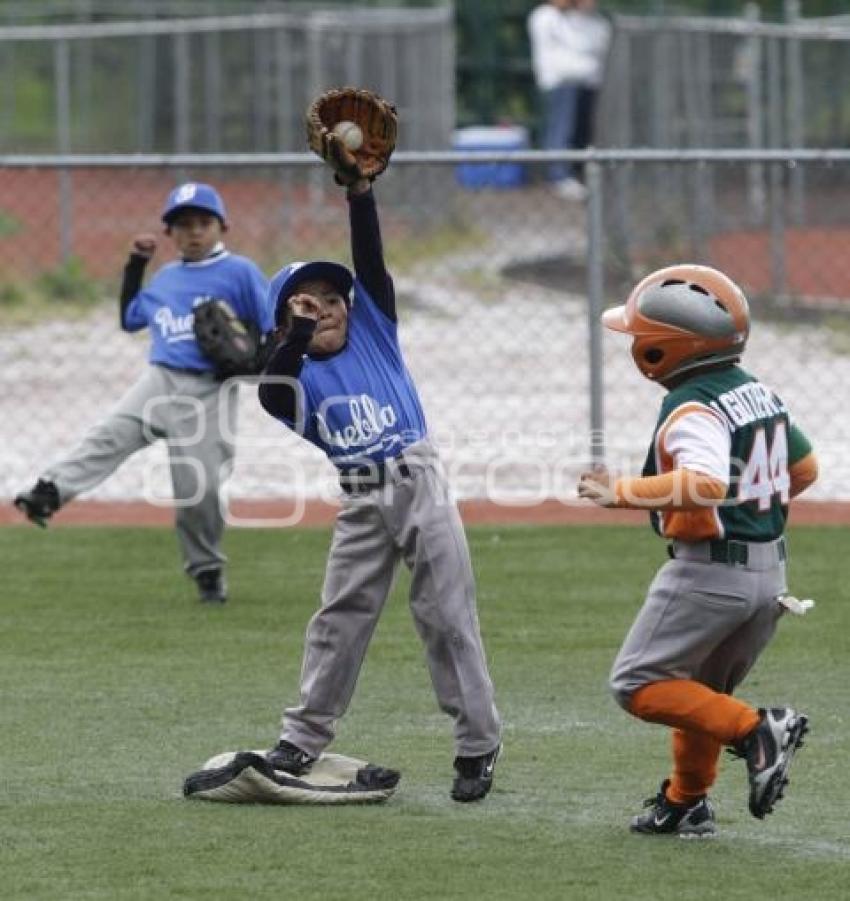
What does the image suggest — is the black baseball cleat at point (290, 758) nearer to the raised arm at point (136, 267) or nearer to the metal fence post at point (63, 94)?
the raised arm at point (136, 267)

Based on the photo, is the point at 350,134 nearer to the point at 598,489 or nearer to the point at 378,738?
the point at 598,489

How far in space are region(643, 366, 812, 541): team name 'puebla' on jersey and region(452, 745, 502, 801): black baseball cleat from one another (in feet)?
3.00

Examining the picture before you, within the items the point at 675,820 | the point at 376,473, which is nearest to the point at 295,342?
the point at 376,473

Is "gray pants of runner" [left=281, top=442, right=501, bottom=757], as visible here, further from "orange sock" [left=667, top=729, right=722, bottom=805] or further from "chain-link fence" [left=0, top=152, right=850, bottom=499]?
"chain-link fence" [left=0, top=152, right=850, bottom=499]

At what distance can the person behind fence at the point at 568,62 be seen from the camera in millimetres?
19875

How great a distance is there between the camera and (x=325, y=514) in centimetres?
1196

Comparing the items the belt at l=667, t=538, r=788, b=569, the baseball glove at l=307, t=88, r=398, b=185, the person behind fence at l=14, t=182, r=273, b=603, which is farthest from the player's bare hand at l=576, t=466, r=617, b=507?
the person behind fence at l=14, t=182, r=273, b=603

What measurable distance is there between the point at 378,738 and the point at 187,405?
8.74 feet

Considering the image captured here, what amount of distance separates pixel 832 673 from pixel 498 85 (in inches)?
730

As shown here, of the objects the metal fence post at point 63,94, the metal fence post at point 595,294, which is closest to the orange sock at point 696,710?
the metal fence post at point 595,294

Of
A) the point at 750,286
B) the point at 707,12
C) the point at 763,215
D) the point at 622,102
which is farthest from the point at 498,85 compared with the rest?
the point at 750,286

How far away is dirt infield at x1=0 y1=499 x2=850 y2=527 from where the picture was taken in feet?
38.4

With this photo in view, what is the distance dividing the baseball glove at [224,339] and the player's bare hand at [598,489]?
3.79 meters

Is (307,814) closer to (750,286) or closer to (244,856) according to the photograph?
(244,856)
